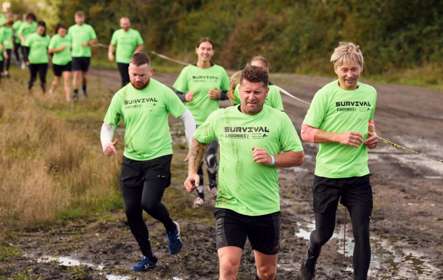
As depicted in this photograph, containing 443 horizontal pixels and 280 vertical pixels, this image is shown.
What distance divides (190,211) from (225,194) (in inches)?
177

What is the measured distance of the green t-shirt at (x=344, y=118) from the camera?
23.4ft

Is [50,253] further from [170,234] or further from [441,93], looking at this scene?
[441,93]

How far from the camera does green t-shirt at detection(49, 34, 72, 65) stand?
842 inches

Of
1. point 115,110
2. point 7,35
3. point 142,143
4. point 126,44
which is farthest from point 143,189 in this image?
point 7,35

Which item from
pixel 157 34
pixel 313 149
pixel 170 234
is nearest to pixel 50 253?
pixel 170 234

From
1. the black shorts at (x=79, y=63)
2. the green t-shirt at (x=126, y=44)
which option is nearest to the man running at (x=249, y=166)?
the green t-shirt at (x=126, y=44)

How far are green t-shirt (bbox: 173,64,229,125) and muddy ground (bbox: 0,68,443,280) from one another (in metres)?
1.15

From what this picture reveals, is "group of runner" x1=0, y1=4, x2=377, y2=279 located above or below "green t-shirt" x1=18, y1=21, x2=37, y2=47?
below

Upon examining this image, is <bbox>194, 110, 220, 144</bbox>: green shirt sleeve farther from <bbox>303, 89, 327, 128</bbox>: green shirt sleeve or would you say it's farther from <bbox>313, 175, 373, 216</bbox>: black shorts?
<bbox>313, 175, 373, 216</bbox>: black shorts

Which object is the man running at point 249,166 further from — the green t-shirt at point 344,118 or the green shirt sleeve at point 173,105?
the green shirt sleeve at point 173,105

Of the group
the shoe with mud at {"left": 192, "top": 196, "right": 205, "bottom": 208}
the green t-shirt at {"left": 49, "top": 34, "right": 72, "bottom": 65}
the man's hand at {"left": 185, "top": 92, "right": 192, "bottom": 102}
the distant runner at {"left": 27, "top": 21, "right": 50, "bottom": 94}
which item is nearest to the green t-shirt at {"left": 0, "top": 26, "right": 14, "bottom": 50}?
the distant runner at {"left": 27, "top": 21, "right": 50, "bottom": 94}

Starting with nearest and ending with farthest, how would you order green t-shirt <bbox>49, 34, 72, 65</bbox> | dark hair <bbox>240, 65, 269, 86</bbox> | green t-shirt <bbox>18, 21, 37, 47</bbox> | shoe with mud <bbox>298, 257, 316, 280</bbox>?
dark hair <bbox>240, 65, 269, 86</bbox> < shoe with mud <bbox>298, 257, 316, 280</bbox> < green t-shirt <bbox>49, 34, 72, 65</bbox> < green t-shirt <bbox>18, 21, 37, 47</bbox>

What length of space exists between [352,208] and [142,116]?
210cm

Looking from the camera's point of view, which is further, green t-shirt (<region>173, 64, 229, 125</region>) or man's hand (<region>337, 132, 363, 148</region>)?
green t-shirt (<region>173, 64, 229, 125</region>)
